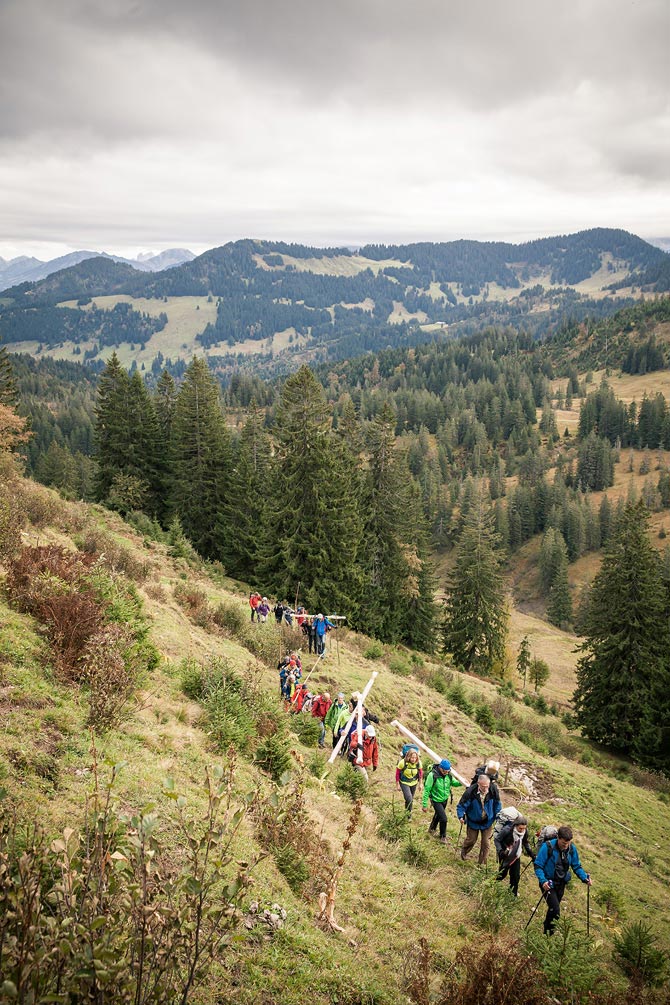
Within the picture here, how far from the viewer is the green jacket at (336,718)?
13.5m

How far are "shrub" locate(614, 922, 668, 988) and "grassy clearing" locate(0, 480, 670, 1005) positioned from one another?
376 mm

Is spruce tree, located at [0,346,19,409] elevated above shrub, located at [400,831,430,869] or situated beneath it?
elevated above

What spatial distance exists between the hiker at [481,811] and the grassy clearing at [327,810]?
1.54 ft

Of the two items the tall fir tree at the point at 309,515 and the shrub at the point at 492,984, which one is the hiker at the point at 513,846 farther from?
the tall fir tree at the point at 309,515

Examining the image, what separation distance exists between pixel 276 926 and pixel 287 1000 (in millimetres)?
944

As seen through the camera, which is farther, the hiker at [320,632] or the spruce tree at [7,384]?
the spruce tree at [7,384]

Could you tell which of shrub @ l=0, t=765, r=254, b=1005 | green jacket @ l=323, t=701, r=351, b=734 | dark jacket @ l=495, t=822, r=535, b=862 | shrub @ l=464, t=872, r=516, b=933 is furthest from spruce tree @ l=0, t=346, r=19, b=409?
shrub @ l=0, t=765, r=254, b=1005

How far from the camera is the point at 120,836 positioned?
→ 5070 millimetres

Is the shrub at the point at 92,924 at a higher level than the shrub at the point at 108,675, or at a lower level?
higher

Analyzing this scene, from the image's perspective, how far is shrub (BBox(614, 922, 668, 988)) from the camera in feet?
26.6

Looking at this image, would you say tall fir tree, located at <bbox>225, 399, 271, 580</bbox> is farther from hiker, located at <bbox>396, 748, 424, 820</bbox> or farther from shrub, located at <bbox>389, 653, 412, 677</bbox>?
hiker, located at <bbox>396, 748, 424, 820</bbox>

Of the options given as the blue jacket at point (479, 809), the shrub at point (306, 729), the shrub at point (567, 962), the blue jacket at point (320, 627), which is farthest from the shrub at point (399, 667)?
the shrub at point (567, 962)

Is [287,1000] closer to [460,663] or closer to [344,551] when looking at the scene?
[344,551]

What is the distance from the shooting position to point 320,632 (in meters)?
19.6
